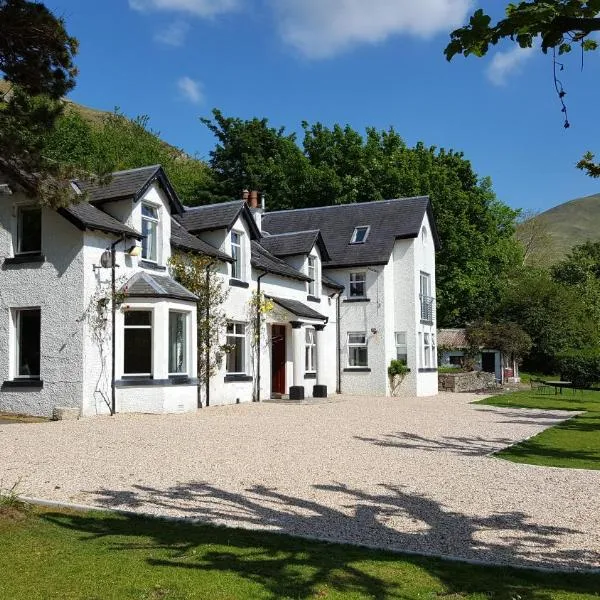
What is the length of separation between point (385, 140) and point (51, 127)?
39.1 metres

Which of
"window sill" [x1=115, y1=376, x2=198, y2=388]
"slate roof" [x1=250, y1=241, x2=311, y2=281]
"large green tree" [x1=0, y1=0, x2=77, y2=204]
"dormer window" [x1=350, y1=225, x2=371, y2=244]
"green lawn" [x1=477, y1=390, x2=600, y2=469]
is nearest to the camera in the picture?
"large green tree" [x1=0, y1=0, x2=77, y2=204]

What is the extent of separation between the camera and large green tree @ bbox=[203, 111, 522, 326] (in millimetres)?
43438

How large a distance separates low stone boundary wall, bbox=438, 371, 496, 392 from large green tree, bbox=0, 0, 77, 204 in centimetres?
2847

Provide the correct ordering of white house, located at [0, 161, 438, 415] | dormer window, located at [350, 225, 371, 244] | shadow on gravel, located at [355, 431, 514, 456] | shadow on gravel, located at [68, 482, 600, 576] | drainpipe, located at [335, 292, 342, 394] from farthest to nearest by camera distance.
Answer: dormer window, located at [350, 225, 371, 244] < drainpipe, located at [335, 292, 342, 394] < white house, located at [0, 161, 438, 415] < shadow on gravel, located at [355, 431, 514, 456] < shadow on gravel, located at [68, 482, 600, 576]

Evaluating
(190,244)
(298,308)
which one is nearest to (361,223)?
(298,308)

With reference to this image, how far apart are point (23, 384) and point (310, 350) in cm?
1365

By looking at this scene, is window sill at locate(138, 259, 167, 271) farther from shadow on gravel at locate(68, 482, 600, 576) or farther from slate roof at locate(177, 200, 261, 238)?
Result: shadow on gravel at locate(68, 482, 600, 576)

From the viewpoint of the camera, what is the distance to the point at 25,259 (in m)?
18.8

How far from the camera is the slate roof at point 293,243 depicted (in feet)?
95.6

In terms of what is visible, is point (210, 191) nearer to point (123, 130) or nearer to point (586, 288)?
point (123, 130)

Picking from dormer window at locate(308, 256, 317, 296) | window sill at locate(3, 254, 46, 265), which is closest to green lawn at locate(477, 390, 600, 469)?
dormer window at locate(308, 256, 317, 296)

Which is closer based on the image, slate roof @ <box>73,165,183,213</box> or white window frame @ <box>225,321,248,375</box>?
slate roof @ <box>73,165,183,213</box>

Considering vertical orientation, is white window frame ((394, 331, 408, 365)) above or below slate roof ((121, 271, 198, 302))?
below

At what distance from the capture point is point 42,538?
263 inches
